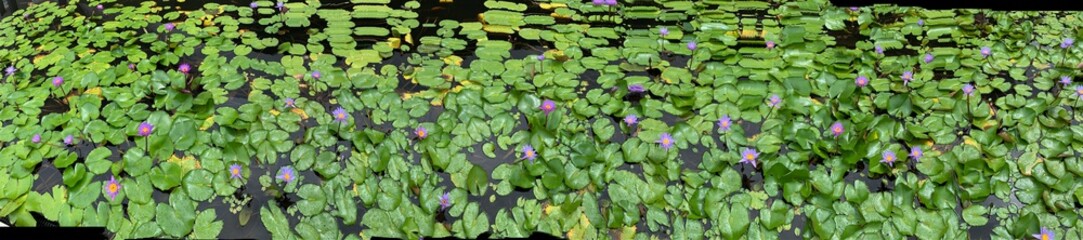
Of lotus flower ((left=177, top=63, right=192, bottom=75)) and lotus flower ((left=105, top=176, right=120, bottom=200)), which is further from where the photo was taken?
lotus flower ((left=177, top=63, right=192, bottom=75))

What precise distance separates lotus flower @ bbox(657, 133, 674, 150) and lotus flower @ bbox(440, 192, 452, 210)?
635 millimetres

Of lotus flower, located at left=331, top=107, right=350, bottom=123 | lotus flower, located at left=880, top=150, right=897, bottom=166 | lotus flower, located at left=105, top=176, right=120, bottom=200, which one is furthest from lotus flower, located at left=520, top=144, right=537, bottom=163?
lotus flower, located at left=105, top=176, right=120, bottom=200

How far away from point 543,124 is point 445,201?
16.3 inches

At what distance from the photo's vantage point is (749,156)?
8.26 ft

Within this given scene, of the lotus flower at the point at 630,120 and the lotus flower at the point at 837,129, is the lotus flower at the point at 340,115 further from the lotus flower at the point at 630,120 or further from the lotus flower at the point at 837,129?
the lotus flower at the point at 837,129

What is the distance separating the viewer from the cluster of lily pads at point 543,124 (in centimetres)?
240

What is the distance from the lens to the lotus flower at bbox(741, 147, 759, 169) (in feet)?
8.25

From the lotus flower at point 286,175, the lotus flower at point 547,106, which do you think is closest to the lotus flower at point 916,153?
the lotus flower at point 547,106

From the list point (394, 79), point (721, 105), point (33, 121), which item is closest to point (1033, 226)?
point (721, 105)

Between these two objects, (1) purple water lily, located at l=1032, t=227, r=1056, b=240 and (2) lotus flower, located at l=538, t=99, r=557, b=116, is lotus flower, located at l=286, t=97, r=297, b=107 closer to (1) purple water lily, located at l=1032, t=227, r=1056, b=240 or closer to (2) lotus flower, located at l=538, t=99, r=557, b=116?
(2) lotus flower, located at l=538, t=99, r=557, b=116

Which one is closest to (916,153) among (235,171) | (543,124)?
(543,124)

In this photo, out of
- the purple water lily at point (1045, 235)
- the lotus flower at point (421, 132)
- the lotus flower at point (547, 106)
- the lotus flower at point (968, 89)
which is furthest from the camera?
the lotus flower at point (968, 89)

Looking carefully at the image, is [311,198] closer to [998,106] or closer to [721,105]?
[721,105]

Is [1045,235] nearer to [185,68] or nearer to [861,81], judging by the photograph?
[861,81]
